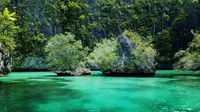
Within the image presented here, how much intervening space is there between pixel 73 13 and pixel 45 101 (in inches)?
2357

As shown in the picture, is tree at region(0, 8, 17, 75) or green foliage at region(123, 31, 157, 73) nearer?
tree at region(0, 8, 17, 75)

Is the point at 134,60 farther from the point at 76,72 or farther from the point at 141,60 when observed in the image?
the point at 76,72

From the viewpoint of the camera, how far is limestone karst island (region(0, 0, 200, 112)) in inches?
1256

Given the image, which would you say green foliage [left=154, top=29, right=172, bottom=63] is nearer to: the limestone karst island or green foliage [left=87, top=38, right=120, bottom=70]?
the limestone karst island

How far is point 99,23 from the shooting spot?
73438 mm

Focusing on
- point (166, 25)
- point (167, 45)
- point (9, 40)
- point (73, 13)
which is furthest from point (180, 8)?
point (9, 40)

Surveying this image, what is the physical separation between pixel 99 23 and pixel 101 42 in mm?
8213

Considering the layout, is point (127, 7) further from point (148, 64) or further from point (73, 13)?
point (148, 64)

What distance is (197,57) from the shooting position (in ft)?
93.8

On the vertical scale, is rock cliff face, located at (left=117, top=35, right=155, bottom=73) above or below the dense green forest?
below

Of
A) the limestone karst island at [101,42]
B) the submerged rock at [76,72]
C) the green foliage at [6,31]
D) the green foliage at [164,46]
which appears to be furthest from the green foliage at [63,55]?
the green foliage at [164,46]

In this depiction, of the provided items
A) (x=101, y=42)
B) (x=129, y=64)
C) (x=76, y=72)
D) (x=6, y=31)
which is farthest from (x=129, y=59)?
(x=101, y=42)

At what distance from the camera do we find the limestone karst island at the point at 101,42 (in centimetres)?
3189

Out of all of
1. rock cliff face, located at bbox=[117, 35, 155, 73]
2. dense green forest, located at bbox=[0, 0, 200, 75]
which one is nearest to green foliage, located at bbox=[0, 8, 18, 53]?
rock cliff face, located at bbox=[117, 35, 155, 73]
